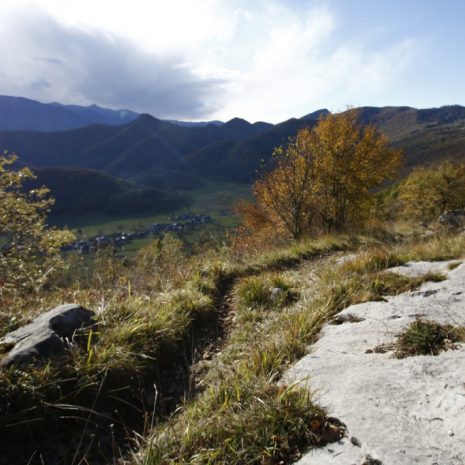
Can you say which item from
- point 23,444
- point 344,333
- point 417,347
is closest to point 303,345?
point 344,333

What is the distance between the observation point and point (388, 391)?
123 inches

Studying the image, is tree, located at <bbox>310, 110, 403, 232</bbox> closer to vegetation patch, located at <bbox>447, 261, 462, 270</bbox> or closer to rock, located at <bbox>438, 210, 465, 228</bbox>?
rock, located at <bbox>438, 210, 465, 228</bbox>

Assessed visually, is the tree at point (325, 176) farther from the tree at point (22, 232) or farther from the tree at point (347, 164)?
the tree at point (22, 232)

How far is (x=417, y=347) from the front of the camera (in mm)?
3734

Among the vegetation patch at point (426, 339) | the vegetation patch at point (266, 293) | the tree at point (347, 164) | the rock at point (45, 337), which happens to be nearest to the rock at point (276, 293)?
the vegetation patch at point (266, 293)

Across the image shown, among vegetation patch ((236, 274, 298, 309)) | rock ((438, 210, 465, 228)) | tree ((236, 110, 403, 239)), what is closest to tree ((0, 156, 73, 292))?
vegetation patch ((236, 274, 298, 309))

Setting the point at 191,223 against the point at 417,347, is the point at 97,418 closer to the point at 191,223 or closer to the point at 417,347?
the point at 417,347

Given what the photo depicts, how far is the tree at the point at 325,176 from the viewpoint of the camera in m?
19.1

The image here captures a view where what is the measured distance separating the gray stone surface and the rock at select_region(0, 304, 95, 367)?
2713 mm

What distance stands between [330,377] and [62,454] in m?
2.75

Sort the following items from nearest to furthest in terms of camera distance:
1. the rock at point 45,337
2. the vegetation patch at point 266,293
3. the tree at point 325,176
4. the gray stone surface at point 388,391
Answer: the gray stone surface at point 388,391, the rock at point 45,337, the vegetation patch at point 266,293, the tree at point 325,176

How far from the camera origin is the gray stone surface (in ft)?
8.17

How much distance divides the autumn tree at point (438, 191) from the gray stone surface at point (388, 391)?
165ft

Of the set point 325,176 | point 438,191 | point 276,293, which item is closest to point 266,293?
point 276,293
